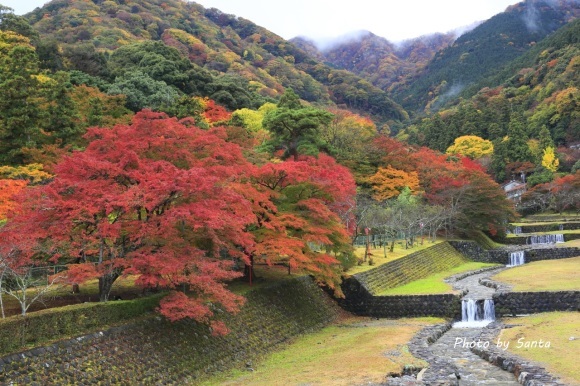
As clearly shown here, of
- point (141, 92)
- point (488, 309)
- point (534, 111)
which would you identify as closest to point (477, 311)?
point (488, 309)

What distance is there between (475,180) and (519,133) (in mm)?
31721

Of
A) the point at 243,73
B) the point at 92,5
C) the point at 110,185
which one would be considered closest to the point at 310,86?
the point at 243,73

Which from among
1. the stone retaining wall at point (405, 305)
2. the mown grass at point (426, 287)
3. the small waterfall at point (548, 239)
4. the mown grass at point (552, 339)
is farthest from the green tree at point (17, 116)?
the small waterfall at point (548, 239)

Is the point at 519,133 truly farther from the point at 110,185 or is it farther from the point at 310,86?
the point at 110,185

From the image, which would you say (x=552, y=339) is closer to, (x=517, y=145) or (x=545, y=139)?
(x=517, y=145)

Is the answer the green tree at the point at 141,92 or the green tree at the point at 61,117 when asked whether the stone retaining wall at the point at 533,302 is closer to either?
the green tree at the point at 61,117

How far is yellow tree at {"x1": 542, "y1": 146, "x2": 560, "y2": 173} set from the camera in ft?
239

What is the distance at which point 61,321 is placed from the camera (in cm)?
1322

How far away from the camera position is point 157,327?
16219 mm

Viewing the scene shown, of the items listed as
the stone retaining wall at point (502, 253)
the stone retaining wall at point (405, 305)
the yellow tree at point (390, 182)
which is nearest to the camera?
the stone retaining wall at point (405, 305)

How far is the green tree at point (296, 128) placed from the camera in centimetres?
4106

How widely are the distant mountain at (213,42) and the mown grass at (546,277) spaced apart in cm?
6035

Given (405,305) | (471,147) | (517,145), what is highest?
(471,147)

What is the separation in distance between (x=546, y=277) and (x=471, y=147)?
59.6 meters
